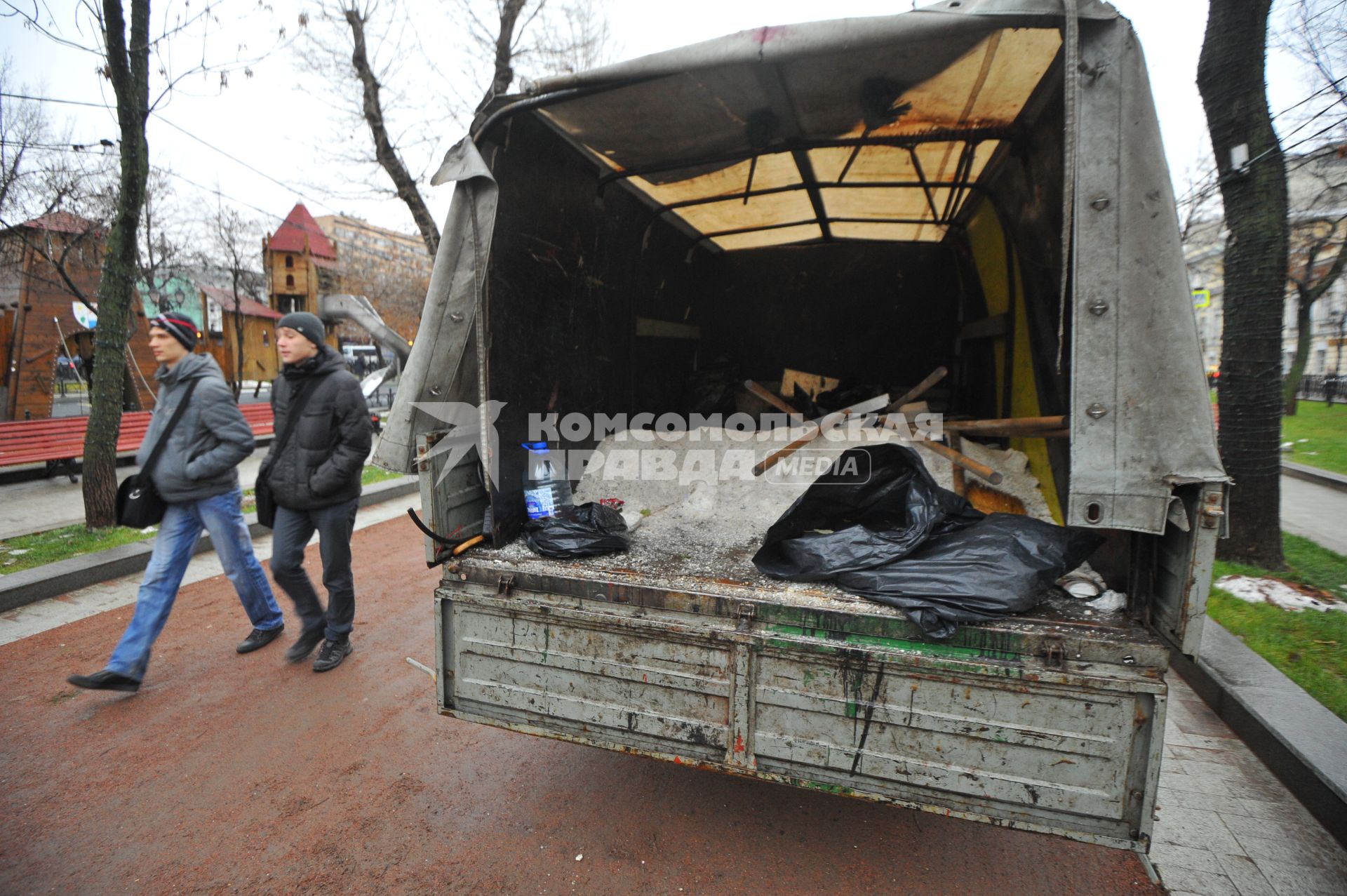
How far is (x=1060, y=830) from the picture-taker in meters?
1.80

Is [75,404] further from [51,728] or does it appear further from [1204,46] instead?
[1204,46]

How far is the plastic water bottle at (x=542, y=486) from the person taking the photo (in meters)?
3.09

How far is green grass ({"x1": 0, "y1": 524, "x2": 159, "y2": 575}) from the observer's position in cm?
504

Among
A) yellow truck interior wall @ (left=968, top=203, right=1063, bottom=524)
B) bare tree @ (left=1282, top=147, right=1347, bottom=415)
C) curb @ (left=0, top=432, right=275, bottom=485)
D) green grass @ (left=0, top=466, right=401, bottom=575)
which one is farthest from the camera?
bare tree @ (left=1282, top=147, right=1347, bottom=415)

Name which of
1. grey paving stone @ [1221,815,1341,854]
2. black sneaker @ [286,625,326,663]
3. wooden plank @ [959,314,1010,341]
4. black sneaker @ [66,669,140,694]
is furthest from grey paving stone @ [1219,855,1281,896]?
black sneaker @ [66,669,140,694]

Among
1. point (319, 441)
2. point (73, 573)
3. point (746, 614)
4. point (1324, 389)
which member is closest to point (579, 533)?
point (746, 614)

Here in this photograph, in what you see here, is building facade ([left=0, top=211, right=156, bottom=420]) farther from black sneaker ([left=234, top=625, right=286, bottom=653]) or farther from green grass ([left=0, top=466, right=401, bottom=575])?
black sneaker ([left=234, top=625, right=286, bottom=653])

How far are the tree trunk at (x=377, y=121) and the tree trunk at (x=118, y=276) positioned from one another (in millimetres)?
4993

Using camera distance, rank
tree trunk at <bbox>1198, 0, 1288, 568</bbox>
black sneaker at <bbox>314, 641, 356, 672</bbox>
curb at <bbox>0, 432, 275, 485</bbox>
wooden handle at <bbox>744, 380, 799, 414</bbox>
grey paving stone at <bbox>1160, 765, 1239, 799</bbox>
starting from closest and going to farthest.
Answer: grey paving stone at <bbox>1160, 765, 1239, 799</bbox> < black sneaker at <bbox>314, 641, 356, 672</bbox> < tree trunk at <bbox>1198, 0, 1288, 568</bbox> < wooden handle at <bbox>744, 380, 799, 414</bbox> < curb at <bbox>0, 432, 275, 485</bbox>

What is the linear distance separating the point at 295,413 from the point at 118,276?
426 cm

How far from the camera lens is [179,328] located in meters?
3.52

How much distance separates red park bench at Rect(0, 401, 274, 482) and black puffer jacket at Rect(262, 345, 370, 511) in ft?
15.7

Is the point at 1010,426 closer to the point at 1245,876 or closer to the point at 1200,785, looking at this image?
the point at 1200,785

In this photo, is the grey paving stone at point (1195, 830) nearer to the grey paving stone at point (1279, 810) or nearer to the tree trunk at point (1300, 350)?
the grey paving stone at point (1279, 810)
